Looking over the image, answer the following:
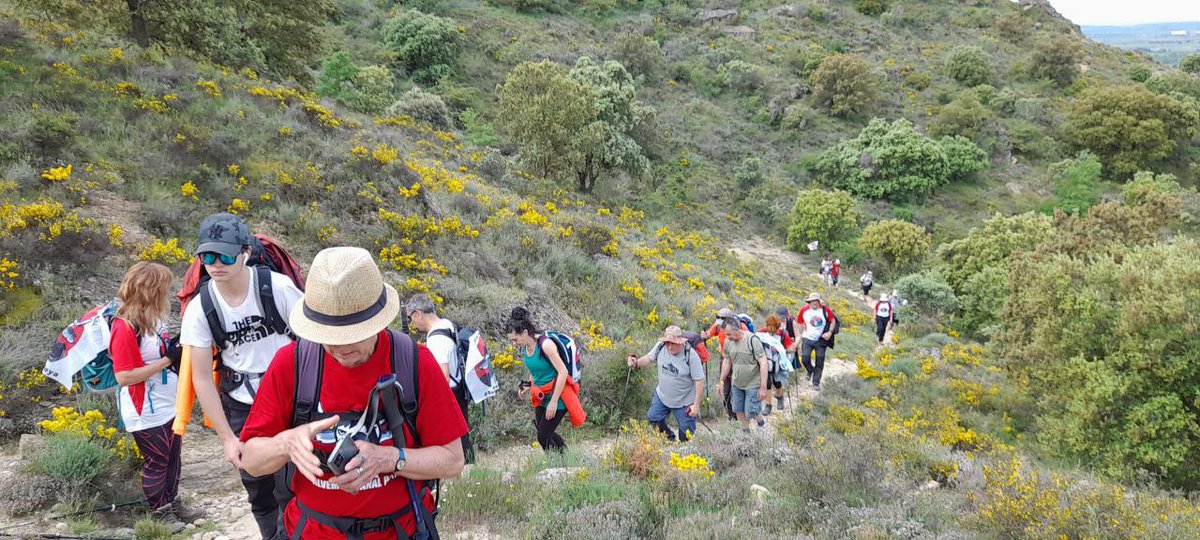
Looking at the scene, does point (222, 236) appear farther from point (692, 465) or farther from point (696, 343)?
point (696, 343)

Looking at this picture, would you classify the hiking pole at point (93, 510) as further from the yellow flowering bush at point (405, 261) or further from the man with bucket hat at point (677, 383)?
the yellow flowering bush at point (405, 261)

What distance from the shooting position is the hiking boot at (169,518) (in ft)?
12.3

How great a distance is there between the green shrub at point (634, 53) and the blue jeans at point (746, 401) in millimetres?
38257

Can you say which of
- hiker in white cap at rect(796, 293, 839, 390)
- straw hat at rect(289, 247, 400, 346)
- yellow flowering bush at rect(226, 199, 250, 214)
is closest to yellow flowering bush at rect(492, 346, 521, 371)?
yellow flowering bush at rect(226, 199, 250, 214)

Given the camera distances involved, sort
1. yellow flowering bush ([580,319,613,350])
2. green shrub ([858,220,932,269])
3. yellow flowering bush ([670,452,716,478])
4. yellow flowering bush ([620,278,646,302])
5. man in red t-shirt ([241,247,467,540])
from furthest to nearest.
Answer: green shrub ([858,220,932,269]), yellow flowering bush ([620,278,646,302]), yellow flowering bush ([580,319,613,350]), yellow flowering bush ([670,452,716,478]), man in red t-shirt ([241,247,467,540])

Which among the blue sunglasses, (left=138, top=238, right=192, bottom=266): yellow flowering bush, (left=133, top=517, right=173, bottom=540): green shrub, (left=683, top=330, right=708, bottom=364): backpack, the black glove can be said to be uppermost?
the blue sunglasses

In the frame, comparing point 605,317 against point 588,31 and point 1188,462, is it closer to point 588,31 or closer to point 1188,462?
point 1188,462

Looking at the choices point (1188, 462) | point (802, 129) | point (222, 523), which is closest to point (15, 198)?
point (222, 523)

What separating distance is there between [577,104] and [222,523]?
18.4 metres

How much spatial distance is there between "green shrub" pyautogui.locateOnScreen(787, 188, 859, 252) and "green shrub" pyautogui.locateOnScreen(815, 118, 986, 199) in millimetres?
6972

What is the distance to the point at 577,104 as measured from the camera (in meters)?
20.8

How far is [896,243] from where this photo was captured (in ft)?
85.9

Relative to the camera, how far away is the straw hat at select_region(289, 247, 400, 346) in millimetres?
1791

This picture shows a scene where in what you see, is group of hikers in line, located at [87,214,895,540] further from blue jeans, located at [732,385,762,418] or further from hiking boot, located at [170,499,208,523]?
blue jeans, located at [732,385,762,418]
